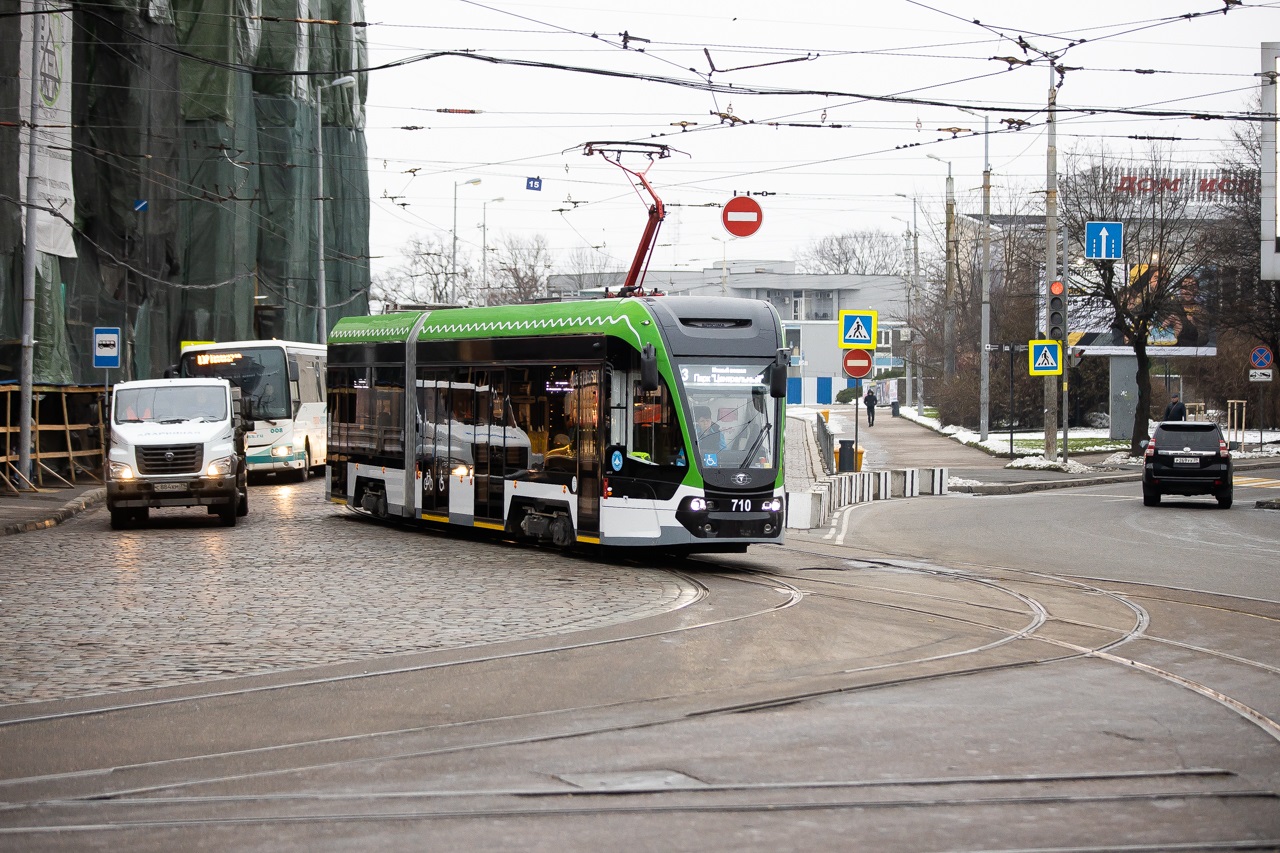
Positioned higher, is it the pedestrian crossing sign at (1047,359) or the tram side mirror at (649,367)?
the pedestrian crossing sign at (1047,359)

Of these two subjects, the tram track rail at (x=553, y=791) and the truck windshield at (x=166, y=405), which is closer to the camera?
the tram track rail at (x=553, y=791)

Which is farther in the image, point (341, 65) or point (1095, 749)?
point (341, 65)

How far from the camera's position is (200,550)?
721 inches

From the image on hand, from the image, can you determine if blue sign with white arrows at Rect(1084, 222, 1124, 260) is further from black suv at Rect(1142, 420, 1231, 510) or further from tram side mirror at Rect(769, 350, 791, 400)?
tram side mirror at Rect(769, 350, 791, 400)

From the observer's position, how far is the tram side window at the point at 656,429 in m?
16.4

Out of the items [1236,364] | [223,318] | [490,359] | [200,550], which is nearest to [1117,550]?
[490,359]

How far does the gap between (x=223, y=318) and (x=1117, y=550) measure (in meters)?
28.5

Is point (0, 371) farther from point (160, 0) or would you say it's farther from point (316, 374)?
point (160, 0)

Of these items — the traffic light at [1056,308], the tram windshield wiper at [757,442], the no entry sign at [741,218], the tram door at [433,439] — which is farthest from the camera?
the traffic light at [1056,308]

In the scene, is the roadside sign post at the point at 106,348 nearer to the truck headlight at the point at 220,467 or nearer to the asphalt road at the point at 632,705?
the truck headlight at the point at 220,467

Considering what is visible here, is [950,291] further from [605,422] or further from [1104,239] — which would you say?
[605,422]

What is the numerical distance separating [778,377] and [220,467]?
911 cm

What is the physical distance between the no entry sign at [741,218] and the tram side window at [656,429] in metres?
8.86

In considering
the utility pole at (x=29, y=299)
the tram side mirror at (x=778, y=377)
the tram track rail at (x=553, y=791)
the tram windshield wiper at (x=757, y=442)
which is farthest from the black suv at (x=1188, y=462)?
the utility pole at (x=29, y=299)
